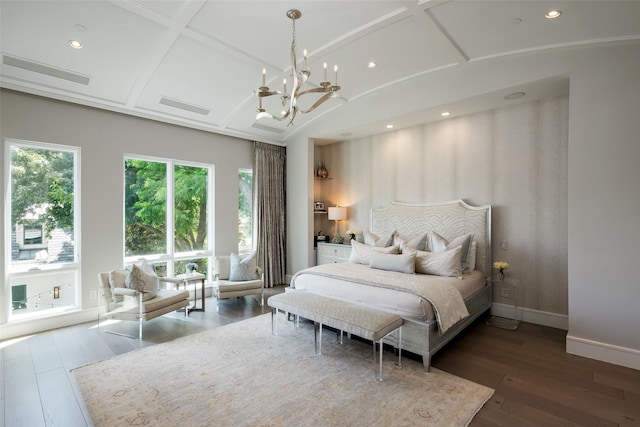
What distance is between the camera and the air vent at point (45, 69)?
3.31 metres

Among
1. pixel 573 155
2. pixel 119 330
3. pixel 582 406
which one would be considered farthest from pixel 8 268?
pixel 573 155

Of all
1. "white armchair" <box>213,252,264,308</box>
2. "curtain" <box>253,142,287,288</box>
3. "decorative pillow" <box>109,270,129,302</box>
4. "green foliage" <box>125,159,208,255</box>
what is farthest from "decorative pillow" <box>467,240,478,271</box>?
"decorative pillow" <box>109,270,129,302</box>

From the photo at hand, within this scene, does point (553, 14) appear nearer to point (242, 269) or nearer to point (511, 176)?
point (511, 176)

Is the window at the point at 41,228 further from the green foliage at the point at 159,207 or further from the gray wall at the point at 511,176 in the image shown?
the gray wall at the point at 511,176

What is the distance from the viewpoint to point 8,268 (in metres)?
3.75

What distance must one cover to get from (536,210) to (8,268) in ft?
21.9

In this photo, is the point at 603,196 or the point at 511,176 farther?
the point at 511,176

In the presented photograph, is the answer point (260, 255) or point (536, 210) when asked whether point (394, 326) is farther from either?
point (260, 255)

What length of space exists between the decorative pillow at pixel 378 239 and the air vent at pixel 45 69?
4417 mm

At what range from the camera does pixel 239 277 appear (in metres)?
5.14

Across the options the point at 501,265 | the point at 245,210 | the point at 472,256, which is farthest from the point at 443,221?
the point at 245,210

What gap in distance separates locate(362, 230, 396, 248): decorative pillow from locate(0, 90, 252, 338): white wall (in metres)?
3.23

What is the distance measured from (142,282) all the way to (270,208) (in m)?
2.88

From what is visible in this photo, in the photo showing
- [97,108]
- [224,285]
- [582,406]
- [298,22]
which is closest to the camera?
[582,406]
